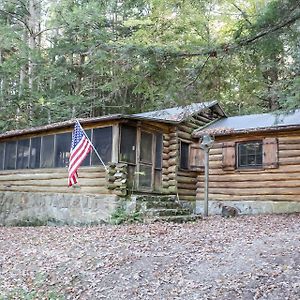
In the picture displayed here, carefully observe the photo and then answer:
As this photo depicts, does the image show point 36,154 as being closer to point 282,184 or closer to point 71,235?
point 71,235

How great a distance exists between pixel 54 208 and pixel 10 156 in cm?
359

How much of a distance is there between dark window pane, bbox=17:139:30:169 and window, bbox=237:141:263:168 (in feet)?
25.7

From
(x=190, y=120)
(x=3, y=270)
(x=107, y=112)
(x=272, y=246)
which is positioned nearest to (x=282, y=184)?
(x=190, y=120)

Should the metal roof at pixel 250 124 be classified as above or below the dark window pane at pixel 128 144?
above

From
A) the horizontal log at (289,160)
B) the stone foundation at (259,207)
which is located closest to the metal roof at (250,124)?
the horizontal log at (289,160)

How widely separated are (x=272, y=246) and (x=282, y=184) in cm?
609

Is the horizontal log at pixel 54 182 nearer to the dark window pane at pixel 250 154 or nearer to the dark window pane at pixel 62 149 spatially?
the dark window pane at pixel 62 149

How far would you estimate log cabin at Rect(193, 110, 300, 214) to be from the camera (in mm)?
13039

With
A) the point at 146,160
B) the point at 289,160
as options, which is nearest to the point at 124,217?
the point at 146,160

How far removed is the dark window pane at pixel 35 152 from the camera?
1512 centimetres

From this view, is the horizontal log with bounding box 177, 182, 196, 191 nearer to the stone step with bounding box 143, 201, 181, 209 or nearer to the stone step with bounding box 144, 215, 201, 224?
the stone step with bounding box 143, 201, 181, 209

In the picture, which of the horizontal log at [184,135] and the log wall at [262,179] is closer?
the log wall at [262,179]

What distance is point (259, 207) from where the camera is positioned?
13.5 m

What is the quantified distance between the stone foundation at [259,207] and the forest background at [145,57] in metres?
3.13
